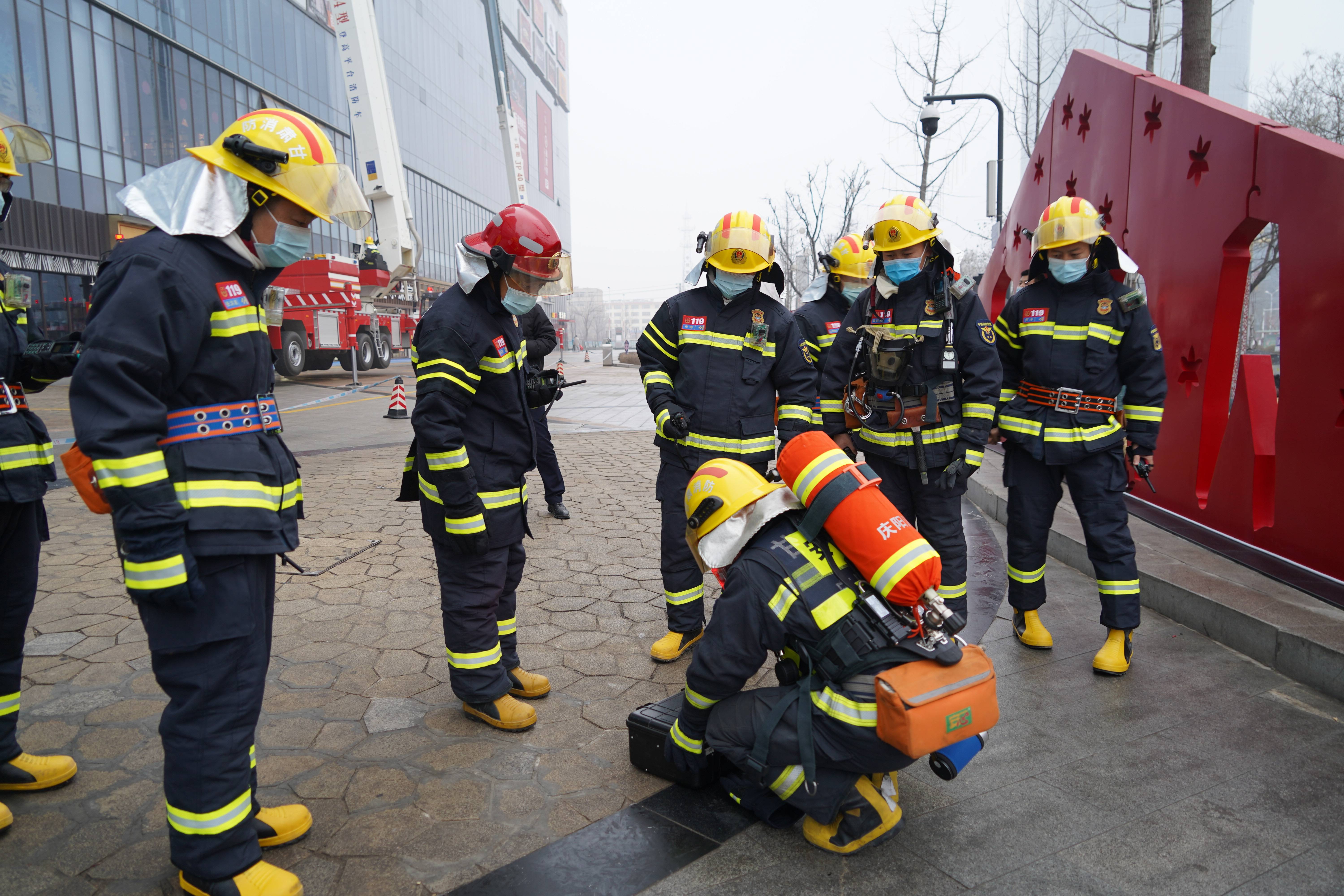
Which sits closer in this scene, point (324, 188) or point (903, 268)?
point (324, 188)

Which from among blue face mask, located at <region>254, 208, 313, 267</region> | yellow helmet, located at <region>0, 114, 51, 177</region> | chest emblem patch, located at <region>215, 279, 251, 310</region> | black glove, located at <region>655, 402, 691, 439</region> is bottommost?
black glove, located at <region>655, 402, 691, 439</region>

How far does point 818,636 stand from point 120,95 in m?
32.6

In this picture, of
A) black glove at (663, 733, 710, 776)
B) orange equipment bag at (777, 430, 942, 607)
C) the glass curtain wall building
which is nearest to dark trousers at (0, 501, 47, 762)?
black glove at (663, 733, 710, 776)

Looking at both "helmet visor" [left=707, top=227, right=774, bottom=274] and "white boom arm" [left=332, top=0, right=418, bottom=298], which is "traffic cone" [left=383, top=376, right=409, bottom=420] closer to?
"white boom arm" [left=332, top=0, right=418, bottom=298]

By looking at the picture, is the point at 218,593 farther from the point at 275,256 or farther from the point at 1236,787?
the point at 1236,787

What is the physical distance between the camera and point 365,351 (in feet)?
78.0

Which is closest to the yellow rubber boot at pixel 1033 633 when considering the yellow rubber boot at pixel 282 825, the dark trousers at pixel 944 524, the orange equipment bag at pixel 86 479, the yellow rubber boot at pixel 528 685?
the dark trousers at pixel 944 524

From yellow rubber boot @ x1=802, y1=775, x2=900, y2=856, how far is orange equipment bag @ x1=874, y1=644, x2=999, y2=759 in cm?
39

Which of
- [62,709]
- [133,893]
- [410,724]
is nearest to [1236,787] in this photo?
[410,724]

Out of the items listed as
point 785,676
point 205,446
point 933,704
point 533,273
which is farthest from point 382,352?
point 933,704

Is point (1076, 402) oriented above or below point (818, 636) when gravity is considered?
above

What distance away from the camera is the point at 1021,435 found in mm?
4078

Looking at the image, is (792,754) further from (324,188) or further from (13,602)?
(13,602)

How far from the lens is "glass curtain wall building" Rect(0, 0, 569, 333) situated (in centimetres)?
2294
